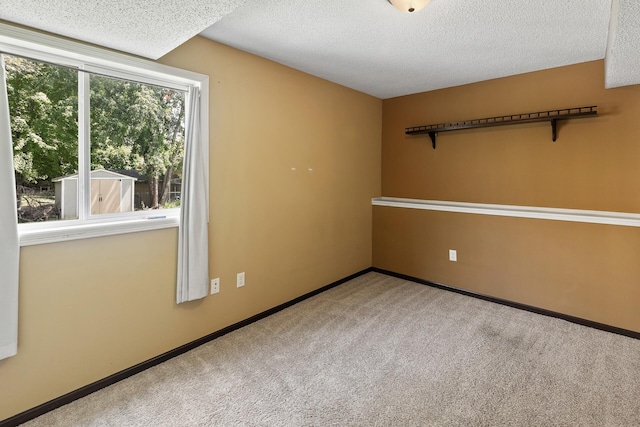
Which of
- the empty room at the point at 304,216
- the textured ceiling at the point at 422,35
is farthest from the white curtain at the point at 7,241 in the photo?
the textured ceiling at the point at 422,35

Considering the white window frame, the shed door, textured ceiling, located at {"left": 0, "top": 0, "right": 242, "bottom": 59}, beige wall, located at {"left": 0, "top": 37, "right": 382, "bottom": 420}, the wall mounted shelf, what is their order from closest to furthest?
textured ceiling, located at {"left": 0, "top": 0, "right": 242, "bottom": 59} < the white window frame < beige wall, located at {"left": 0, "top": 37, "right": 382, "bottom": 420} < the shed door < the wall mounted shelf

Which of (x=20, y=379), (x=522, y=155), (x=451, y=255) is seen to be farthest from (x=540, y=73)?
(x=20, y=379)

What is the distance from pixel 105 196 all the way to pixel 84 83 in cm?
69

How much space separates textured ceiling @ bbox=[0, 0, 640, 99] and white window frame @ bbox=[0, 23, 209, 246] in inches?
2.9

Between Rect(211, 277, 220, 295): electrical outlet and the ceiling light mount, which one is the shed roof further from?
the ceiling light mount

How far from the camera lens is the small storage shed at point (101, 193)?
1944 mm

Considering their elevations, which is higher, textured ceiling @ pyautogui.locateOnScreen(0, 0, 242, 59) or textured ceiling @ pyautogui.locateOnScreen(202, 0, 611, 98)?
textured ceiling @ pyautogui.locateOnScreen(202, 0, 611, 98)

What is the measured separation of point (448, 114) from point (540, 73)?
0.89 metres

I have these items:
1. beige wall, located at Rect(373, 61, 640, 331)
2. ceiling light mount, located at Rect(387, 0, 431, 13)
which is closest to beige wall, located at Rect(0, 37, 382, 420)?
beige wall, located at Rect(373, 61, 640, 331)

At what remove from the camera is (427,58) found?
2.78 metres

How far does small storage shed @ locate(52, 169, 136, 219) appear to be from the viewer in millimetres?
1944

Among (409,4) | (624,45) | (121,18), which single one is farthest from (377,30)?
(121,18)

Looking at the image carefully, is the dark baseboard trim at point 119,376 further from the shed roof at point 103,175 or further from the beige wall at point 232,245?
the shed roof at point 103,175

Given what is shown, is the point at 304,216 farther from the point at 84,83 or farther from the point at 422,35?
the point at 84,83
